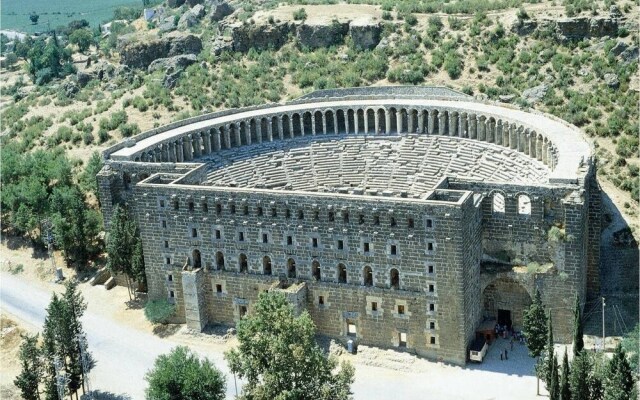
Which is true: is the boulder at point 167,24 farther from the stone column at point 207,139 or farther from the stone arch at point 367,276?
the stone arch at point 367,276

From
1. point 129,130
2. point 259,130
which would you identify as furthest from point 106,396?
point 129,130

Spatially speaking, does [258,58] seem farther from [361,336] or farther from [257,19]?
[361,336]

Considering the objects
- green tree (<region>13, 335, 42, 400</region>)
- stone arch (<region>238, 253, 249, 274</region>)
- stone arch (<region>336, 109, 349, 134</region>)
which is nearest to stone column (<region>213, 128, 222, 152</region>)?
stone arch (<region>336, 109, 349, 134</region>)

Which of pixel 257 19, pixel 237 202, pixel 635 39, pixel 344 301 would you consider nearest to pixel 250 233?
pixel 237 202

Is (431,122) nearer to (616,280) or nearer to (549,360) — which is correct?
(616,280)

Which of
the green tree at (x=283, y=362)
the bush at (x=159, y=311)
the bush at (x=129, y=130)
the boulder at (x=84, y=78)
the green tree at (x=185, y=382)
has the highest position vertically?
the boulder at (x=84, y=78)

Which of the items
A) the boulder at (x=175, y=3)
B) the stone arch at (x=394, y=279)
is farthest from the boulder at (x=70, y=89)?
the stone arch at (x=394, y=279)
